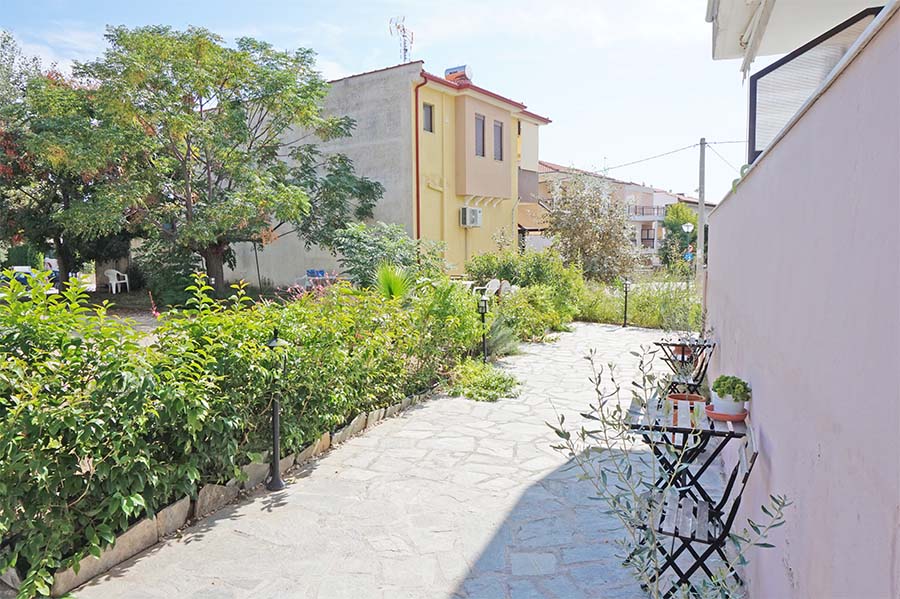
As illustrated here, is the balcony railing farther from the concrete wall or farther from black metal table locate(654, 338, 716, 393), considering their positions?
black metal table locate(654, 338, 716, 393)

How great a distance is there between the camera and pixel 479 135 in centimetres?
1966

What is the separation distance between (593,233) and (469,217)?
4601 millimetres

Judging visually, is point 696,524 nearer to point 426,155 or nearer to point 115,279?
point 426,155

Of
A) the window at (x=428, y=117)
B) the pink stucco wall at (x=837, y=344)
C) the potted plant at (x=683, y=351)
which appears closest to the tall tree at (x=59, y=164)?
the window at (x=428, y=117)

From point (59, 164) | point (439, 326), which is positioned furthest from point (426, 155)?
point (439, 326)

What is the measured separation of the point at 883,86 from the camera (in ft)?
4.55

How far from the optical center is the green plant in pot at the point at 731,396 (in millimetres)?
3445

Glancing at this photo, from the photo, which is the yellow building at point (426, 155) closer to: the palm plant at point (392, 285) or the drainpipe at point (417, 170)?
the drainpipe at point (417, 170)

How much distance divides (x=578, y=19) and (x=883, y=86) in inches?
288

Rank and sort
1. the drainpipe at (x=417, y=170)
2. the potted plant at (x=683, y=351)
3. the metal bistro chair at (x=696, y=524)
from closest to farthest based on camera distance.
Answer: the metal bistro chair at (x=696, y=524)
the potted plant at (x=683, y=351)
the drainpipe at (x=417, y=170)

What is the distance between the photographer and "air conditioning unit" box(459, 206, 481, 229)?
761 inches

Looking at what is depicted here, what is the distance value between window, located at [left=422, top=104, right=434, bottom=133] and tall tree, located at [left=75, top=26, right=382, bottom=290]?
229cm

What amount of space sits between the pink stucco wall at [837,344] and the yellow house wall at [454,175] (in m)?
14.4

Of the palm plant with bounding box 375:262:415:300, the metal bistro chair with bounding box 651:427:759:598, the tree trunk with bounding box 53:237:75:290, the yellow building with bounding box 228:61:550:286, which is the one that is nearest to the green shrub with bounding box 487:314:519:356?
the palm plant with bounding box 375:262:415:300
